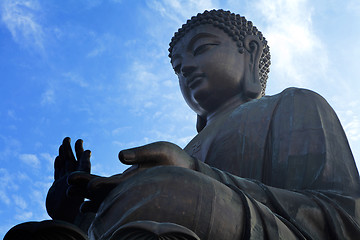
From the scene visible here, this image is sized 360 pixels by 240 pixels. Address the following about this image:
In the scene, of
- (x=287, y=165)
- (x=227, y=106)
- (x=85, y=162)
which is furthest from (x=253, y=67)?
(x=85, y=162)

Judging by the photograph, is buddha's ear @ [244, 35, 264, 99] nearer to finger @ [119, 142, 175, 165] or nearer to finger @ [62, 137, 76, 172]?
finger @ [62, 137, 76, 172]

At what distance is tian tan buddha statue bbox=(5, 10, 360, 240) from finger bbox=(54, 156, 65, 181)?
1 centimetres

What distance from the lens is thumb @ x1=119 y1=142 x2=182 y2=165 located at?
336cm

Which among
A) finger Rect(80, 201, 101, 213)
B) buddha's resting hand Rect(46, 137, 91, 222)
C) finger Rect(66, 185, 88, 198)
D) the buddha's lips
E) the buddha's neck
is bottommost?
finger Rect(80, 201, 101, 213)

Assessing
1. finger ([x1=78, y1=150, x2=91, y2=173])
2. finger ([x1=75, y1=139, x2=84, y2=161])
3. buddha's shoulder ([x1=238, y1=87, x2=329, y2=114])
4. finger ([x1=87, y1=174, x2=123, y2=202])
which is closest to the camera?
finger ([x1=87, y1=174, x2=123, y2=202])

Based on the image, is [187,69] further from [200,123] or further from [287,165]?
[287,165]

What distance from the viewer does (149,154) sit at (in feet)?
11.2

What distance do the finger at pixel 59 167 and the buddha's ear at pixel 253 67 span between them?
206 cm

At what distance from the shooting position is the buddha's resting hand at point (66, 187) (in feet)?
14.0

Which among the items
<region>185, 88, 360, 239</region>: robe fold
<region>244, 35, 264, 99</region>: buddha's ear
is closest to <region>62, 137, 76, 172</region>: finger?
<region>185, 88, 360, 239</region>: robe fold

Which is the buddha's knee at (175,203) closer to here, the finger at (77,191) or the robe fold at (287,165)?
the robe fold at (287,165)

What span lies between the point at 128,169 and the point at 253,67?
3.03m

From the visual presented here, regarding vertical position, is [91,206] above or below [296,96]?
below

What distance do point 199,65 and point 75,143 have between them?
1.78 meters
